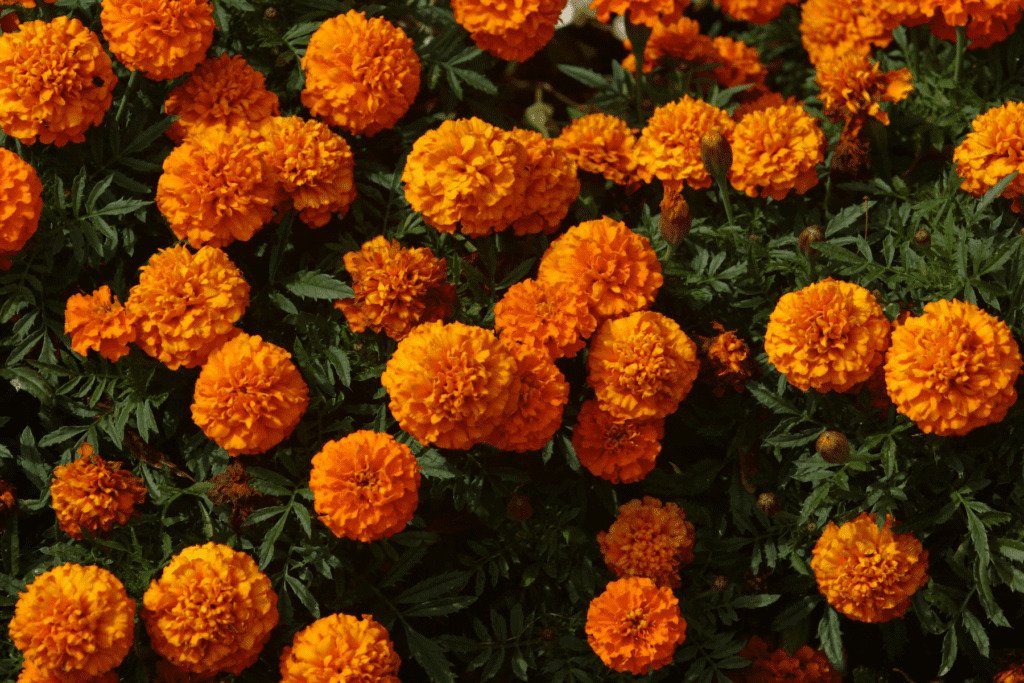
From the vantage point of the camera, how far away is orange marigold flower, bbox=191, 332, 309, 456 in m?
2.05

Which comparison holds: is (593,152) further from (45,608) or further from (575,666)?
(45,608)

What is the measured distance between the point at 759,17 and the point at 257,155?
1754 millimetres

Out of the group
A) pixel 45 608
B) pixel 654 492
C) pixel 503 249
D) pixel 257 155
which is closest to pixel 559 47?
pixel 503 249

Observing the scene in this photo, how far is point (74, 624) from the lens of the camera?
192 cm

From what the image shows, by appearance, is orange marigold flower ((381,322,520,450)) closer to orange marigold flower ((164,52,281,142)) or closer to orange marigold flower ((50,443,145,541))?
orange marigold flower ((50,443,145,541))

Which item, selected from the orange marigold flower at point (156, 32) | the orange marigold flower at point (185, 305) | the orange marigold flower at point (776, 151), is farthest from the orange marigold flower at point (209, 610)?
the orange marigold flower at point (776, 151)

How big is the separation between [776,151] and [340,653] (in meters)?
1.67

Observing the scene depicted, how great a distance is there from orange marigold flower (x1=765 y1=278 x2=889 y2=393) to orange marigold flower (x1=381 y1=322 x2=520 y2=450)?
0.63 m

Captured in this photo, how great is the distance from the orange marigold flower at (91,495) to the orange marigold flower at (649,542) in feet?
3.83

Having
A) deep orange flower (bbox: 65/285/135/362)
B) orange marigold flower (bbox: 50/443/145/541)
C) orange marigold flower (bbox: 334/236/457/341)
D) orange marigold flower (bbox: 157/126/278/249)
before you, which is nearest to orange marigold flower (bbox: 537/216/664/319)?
orange marigold flower (bbox: 334/236/457/341)

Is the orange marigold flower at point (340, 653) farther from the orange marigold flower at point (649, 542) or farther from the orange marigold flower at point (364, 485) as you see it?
the orange marigold flower at point (649, 542)

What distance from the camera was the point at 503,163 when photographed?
2.20 metres

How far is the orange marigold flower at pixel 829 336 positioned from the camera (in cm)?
205

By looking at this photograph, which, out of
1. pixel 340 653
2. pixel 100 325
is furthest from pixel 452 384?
pixel 100 325
